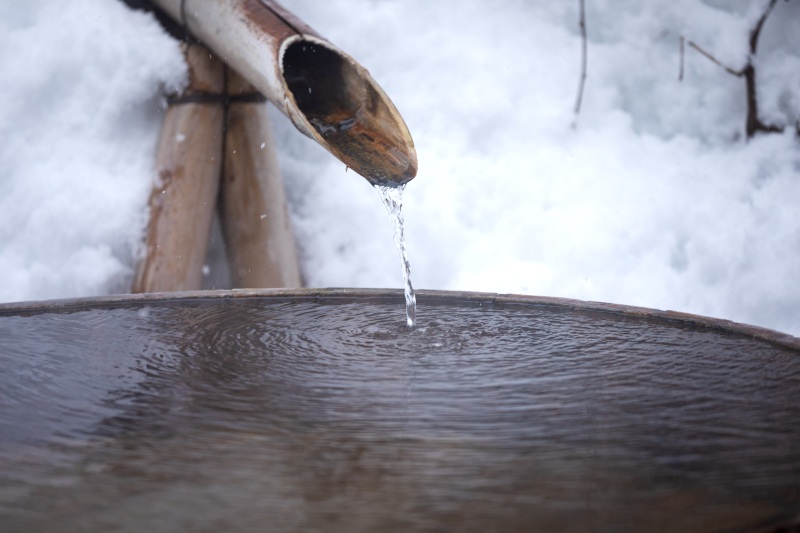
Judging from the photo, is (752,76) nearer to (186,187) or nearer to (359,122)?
(359,122)

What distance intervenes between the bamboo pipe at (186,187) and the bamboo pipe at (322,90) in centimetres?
45

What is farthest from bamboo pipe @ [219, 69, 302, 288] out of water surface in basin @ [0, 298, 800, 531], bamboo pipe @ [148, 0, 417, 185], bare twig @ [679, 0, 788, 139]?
bare twig @ [679, 0, 788, 139]

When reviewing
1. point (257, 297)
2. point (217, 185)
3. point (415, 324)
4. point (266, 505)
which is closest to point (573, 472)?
point (266, 505)

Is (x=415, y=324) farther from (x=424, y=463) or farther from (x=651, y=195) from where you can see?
(x=651, y=195)

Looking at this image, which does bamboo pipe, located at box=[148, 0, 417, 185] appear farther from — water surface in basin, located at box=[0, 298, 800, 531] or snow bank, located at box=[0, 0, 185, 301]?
snow bank, located at box=[0, 0, 185, 301]

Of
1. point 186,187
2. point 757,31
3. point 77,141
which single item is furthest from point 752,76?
point 77,141

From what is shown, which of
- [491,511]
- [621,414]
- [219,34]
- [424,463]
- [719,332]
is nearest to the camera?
[491,511]

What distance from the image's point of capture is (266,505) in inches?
32.2

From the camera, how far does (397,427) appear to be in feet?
3.41

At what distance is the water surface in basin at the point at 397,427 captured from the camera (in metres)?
0.80

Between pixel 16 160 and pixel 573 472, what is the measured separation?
8.81 feet

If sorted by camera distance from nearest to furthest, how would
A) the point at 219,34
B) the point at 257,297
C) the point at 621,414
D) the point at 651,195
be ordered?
the point at 621,414 → the point at 257,297 → the point at 219,34 → the point at 651,195

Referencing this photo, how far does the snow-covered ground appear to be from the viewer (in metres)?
2.91

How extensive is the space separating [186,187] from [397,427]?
6.20 feet
